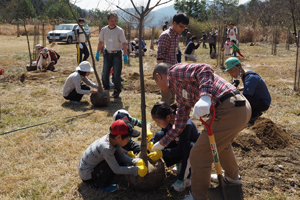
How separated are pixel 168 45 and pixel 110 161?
242 cm

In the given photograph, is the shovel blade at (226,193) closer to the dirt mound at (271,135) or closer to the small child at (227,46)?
the dirt mound at (271,135)

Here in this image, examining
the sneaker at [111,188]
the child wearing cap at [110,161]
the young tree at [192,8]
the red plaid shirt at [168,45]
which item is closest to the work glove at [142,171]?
the child wearing cap at [110,161]

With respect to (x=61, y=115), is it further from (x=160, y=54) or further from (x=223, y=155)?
(x=223, y=155)

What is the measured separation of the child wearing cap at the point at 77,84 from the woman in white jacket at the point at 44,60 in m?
3.44

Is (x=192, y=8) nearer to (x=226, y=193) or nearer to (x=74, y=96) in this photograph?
(x=74, y=96)

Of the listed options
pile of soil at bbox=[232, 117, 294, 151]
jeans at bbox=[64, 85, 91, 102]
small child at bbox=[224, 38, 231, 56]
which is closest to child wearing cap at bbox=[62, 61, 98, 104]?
jeans at bbox=[64, 85, 91, 102]

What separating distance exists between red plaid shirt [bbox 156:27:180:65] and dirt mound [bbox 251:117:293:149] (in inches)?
A: 69.4

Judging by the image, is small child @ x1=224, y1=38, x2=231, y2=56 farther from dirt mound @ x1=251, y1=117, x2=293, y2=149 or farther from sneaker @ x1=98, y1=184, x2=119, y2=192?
sneaker @ x1=98, y1=184, x2=119, y2=192

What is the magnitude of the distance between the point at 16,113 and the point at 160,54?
315 centimetres

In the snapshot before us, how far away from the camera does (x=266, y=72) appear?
9297mm

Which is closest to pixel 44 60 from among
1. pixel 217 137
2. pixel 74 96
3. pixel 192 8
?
pixel 74 96

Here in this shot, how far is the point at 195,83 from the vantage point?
2.31 metres

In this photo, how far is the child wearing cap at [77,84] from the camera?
5.68 m

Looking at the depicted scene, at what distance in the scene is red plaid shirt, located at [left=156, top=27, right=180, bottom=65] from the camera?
14.4 feet
